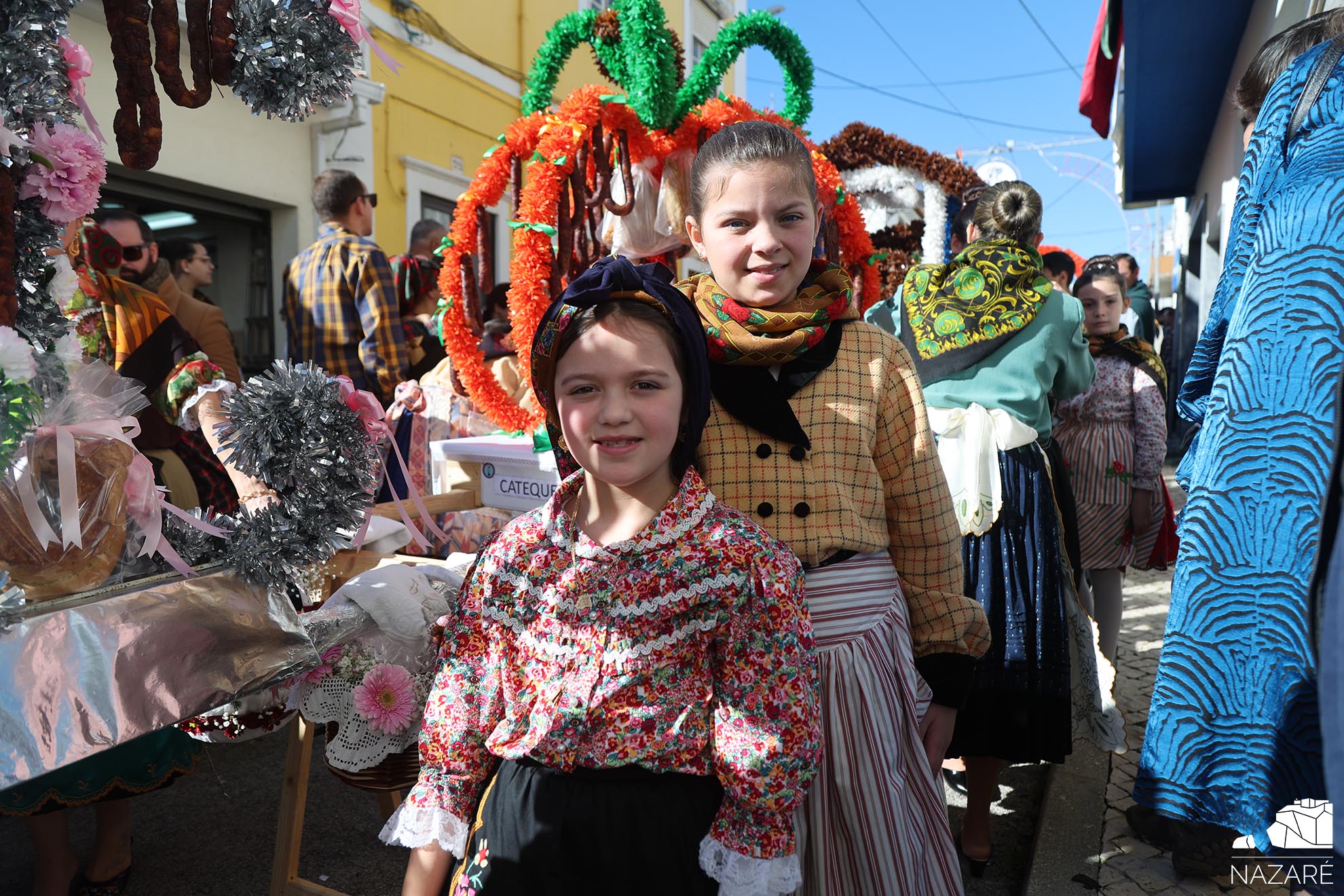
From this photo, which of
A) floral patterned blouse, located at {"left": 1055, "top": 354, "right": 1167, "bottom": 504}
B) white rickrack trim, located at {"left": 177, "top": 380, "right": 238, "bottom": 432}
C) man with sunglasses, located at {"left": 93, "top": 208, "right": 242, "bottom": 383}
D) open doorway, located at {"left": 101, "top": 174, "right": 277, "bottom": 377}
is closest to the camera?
white rickrack trim, located at {"left": 177, "top": 380, "right": 238, "bottom": 432}

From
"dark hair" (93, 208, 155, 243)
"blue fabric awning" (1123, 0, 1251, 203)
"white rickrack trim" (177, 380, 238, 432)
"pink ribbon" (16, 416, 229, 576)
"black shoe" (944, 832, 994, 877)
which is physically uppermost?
"blue fabric awning" (1123, 0, 1251, 203)

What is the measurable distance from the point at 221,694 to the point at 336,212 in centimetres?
358

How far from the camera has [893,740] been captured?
1546mm

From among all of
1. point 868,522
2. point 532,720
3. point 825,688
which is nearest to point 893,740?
point 825,688

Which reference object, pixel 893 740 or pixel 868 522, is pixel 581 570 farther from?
pixel 893 740

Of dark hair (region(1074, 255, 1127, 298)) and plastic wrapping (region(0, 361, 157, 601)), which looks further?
dark hair (region(1074, 255, 1127, 298))

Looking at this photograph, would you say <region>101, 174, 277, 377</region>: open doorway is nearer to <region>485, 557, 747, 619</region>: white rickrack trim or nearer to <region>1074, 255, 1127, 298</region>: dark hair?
<region>1074, 255, 1127, 298</region>: dark hair

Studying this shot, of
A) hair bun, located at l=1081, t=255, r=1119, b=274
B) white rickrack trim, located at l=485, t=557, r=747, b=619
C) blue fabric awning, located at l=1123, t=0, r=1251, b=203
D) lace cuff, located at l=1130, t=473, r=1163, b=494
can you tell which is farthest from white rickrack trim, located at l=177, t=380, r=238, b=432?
blue fabric awning, located at l=1123, t=0, r=1251, b=203

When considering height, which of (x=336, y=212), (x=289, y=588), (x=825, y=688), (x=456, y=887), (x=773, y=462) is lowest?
(x=456, y=887)

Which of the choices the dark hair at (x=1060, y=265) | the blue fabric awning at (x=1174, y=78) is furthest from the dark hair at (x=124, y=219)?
the blue fabric awning at (x=1174, y=78)

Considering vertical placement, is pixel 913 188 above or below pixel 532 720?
above

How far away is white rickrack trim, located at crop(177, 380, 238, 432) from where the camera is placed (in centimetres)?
202

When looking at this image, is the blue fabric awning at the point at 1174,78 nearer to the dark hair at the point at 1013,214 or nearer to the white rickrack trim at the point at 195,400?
the dark hair at the point at 1013,214

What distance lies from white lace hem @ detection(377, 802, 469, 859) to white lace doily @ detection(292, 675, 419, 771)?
0.35 m
